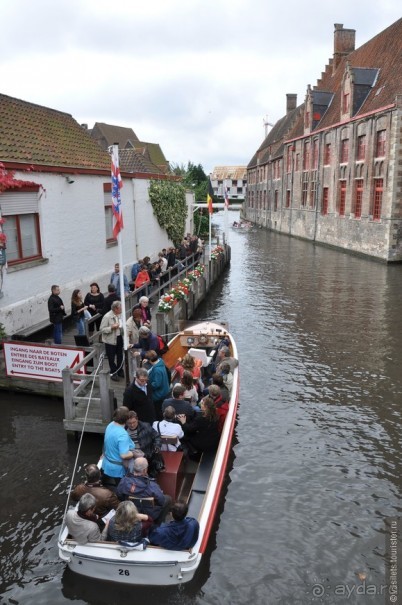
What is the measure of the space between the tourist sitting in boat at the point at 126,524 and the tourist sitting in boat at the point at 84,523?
17cm

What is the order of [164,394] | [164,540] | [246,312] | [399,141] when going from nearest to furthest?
[164,540] < [164,394] < [246,312] < [399,141]

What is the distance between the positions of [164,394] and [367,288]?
1653cm

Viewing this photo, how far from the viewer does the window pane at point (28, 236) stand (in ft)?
42.7

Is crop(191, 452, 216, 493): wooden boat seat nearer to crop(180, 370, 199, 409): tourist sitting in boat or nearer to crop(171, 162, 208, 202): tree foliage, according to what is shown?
crop(180, 370, 199, 409): tourist sitting in boat

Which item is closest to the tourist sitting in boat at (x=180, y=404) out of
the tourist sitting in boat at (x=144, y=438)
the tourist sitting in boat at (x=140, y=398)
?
the tourist sitting in boat at (x=140, y=398)

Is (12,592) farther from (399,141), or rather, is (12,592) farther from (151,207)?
(399,141)

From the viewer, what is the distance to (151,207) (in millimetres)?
22562

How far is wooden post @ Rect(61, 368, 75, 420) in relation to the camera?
848cm

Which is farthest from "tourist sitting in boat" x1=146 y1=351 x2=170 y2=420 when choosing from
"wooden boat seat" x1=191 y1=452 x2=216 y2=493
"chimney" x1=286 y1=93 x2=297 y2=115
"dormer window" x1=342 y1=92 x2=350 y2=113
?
"chimney" x1=286 y1=93 x2=297 y2=115

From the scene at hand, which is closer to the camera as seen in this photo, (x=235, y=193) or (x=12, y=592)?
(x=12, y=592)

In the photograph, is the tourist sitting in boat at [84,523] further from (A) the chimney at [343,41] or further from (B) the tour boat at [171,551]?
(A) the chimney at [343,41]

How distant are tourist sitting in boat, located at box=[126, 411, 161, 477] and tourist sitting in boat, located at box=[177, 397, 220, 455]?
735mm

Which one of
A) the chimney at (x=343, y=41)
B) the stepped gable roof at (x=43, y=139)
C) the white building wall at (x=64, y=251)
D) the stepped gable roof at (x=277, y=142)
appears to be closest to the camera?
the white building wall at (x=64, y=251)

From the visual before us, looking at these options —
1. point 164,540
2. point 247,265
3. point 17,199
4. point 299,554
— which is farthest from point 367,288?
point 164,540
